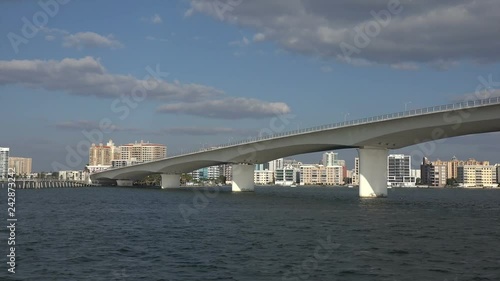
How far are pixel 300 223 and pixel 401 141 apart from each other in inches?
1481

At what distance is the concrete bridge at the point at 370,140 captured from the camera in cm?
6122

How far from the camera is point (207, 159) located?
113500 mm

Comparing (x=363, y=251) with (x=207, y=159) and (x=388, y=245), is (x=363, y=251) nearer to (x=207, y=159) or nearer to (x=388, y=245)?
(x=388, y=245)

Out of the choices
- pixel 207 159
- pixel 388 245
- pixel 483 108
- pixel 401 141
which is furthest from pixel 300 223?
pixel 207 159

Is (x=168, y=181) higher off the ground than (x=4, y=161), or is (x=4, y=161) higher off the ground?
(x=4, y=161)

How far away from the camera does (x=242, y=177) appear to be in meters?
Result: 117

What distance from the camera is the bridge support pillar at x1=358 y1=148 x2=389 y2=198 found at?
77000 millimetres

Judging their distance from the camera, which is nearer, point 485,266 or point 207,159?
point 485,266

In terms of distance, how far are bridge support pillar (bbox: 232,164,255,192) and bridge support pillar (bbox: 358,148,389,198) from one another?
39550mm
